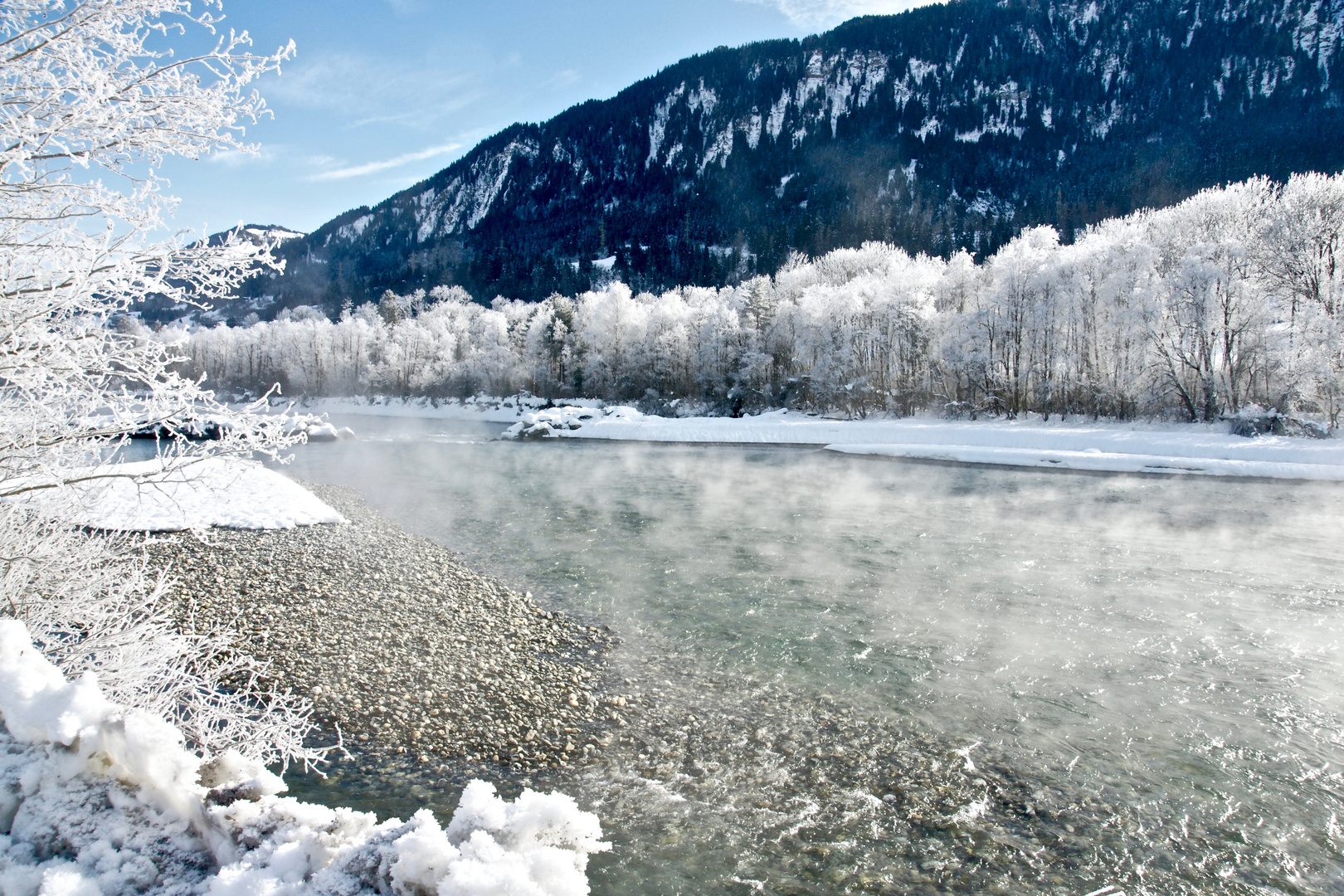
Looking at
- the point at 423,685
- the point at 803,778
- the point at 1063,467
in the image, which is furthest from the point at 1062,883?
the point at 1063,467

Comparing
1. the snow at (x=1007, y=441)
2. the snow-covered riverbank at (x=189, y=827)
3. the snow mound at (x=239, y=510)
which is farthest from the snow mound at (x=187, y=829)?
the snow at (x=1007, y=441)

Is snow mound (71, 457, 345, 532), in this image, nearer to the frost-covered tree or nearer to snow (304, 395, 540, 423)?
the frost-covered tree

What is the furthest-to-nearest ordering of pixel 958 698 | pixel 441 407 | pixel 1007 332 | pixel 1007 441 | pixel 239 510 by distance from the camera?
pixel 441 407 < pixel 1007 332 < pixel 1007 441 < pixel 239 510 < pixel 958 698

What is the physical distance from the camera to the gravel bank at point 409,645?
7.91 m

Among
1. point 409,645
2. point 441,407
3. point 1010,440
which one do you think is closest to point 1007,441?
point 1010,440

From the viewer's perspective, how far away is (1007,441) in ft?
125

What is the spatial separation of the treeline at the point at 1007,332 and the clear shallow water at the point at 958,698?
20.2m

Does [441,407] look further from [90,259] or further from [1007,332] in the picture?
[90,259]

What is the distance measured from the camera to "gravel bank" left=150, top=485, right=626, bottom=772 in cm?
791

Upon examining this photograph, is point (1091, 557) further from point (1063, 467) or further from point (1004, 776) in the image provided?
point (1063, 467)

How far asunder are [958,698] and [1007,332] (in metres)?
45.4

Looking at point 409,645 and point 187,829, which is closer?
point 187,829

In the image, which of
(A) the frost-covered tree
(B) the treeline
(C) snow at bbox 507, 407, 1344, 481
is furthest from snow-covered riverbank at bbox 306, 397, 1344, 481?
(A) the frost-covered tree

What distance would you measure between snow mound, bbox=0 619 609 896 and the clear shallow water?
155 inches
